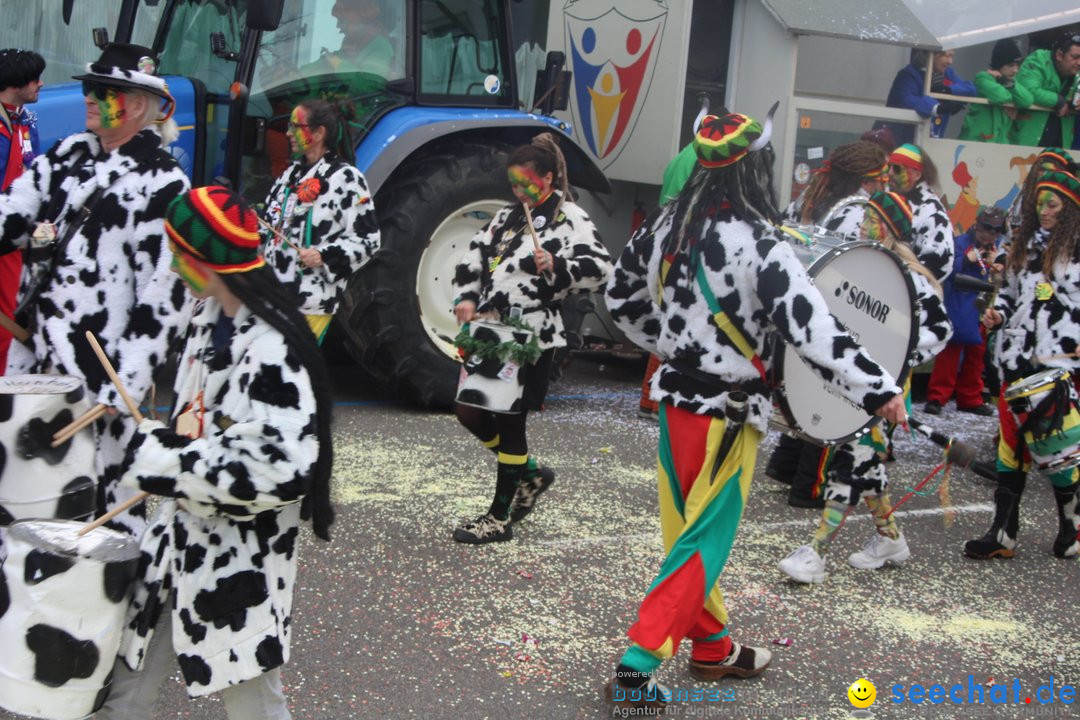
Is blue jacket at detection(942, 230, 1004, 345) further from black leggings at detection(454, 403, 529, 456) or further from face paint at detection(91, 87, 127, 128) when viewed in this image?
face paint at detection(91, 87, 127, 128)

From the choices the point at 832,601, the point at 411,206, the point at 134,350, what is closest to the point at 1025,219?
the point at 832,601

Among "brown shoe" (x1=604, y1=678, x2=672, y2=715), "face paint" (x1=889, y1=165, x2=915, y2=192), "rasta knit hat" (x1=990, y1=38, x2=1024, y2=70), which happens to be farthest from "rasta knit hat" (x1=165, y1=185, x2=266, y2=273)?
"rasta knit hat" (x1=990, y1=38, x2=1024, y2=70)

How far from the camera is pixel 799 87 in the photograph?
7992 millimetres

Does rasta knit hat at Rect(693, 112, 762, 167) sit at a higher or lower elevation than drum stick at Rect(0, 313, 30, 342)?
higher

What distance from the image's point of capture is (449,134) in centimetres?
703

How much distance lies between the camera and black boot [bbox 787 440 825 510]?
5.59m

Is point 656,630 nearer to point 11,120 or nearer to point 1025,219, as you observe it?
point 1025,219

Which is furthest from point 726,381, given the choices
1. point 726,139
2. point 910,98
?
point 910,98

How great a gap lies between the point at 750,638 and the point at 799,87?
5.02 metres

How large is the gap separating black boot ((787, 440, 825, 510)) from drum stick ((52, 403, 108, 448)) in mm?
3602

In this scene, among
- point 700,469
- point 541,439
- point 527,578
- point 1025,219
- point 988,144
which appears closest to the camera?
point 700,469

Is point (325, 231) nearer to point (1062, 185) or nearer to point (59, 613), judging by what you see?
point (59, 613)

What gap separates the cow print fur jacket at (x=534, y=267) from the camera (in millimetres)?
4703

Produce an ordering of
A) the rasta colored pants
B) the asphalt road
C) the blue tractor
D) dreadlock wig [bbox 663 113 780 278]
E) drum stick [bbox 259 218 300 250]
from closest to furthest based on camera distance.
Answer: the rasta colored pants, dreadlock wig [bbox 663 113 780 278], the asphalt road, drum stick [bbox 259 218 300 250], the blue tractor
